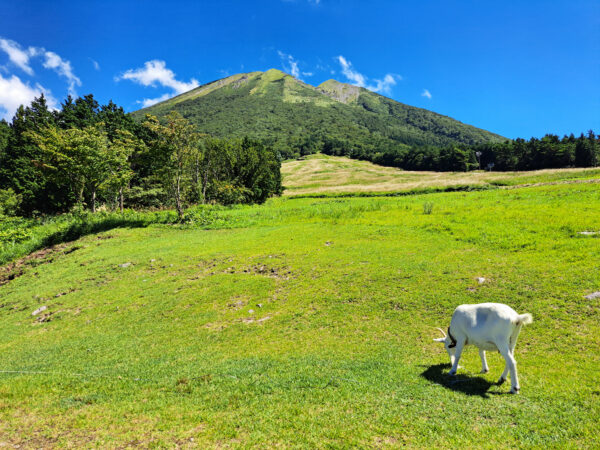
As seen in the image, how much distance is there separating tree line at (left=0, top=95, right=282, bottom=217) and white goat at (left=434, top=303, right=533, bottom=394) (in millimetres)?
35642

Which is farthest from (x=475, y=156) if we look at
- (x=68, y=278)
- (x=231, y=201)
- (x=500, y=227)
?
(x=68, y=278)

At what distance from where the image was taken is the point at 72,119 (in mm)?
57219

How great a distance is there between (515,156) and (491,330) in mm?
133373

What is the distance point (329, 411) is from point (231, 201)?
5127 centimetres

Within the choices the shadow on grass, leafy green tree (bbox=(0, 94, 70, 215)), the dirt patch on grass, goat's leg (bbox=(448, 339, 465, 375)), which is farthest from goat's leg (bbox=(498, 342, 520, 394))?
leafy green tree (bbox=(0, 94, 70, 215))

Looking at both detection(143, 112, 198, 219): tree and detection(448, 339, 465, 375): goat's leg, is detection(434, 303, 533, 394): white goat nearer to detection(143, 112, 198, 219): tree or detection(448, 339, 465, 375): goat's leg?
detection(448, 339, 465, 375): goat's leg

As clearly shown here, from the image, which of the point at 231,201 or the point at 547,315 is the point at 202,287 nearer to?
the point at 547,315

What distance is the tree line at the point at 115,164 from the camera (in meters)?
34.3

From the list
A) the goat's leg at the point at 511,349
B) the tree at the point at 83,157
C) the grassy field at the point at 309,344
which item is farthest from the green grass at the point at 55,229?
the goat's leg at the point at 511,349

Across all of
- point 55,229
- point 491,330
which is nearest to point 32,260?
point 55,229

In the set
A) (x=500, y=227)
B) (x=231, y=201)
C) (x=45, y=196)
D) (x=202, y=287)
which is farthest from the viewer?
(x=231, y=201)

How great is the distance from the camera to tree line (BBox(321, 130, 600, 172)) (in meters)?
97.8

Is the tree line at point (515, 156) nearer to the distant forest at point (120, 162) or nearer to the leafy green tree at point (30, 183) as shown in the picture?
the distant forest at point (120, 162)

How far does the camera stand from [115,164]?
119 feet
